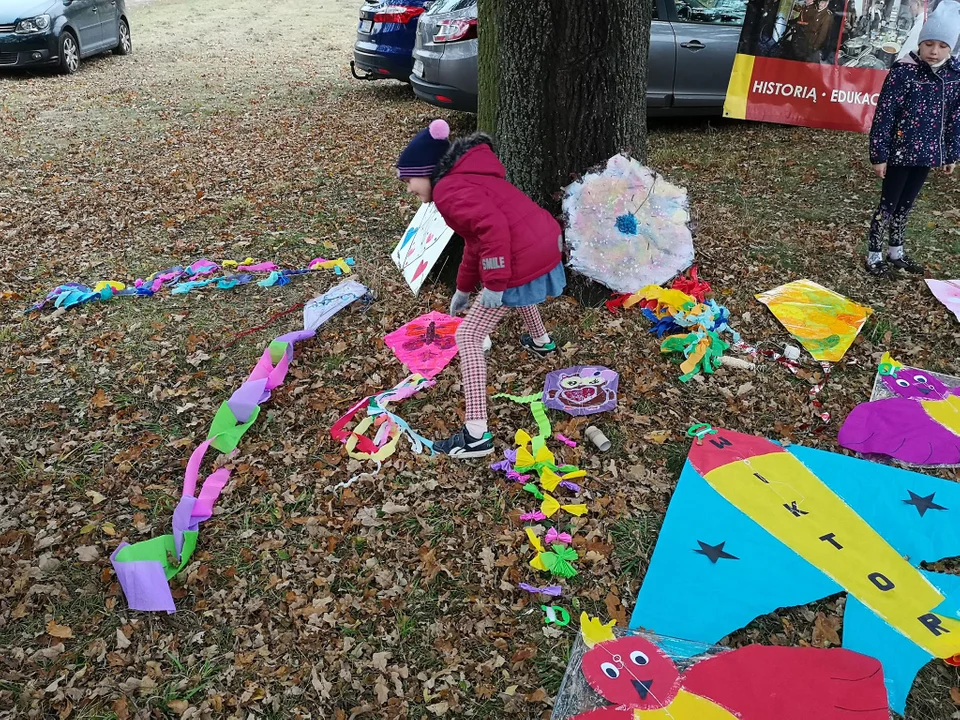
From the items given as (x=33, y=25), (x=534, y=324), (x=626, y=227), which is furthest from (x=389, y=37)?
(x=534, y=324)

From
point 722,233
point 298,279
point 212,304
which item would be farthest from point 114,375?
point 722,233

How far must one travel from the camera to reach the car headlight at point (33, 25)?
10.0 meters

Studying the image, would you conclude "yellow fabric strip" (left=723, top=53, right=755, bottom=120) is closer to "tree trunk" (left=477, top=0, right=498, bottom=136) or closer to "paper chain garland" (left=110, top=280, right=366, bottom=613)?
"tree trunk" (left=477, top=0, right=498, bottom=136)

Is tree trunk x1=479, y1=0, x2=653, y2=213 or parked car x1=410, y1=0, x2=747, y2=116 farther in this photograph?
parked car x1=410, y1=0, x2=747, y2=116

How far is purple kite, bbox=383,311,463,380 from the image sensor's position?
13.0ft

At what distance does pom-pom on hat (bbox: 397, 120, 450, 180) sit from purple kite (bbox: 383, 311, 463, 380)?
1201mm

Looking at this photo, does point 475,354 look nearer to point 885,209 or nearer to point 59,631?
point 59,631

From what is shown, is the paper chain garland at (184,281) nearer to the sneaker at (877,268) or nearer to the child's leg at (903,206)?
the sneaker at (877,268)

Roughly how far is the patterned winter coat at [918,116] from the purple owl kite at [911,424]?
1.53 m

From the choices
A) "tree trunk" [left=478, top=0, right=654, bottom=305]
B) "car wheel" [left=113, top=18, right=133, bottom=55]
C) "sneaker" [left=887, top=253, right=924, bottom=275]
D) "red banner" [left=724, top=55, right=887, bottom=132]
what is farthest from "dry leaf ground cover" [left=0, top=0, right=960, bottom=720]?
"car wheel" [left=113, top=18, right=133, bottom=55]

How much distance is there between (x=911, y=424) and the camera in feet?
11.1

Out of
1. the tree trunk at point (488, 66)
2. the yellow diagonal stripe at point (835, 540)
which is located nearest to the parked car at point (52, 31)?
the tree trunk at point (488, 66)

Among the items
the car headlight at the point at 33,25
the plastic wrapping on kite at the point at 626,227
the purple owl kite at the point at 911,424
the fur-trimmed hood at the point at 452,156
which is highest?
the car headlight at the point at 33,25

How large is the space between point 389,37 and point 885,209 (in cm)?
662
